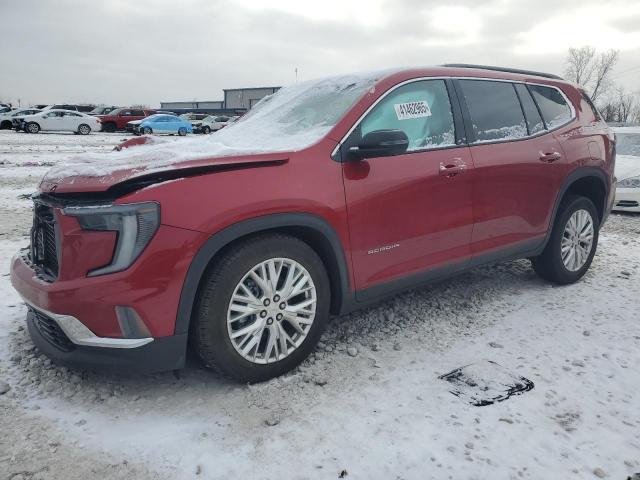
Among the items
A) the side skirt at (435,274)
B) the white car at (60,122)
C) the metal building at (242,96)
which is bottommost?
the side skirt at (435,274)

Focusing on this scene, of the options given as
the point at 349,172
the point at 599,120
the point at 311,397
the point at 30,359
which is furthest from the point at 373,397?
the point at 599,120

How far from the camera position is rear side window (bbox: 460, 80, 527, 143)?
373cm

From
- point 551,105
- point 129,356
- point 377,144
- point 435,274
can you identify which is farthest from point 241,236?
point 551,105

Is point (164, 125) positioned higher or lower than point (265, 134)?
higher

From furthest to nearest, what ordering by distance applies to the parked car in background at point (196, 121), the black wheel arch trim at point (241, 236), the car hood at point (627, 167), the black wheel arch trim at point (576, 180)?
the parked car in background at point (196, 121) < the car hood at point (627, 167) < the black wheel arch trim at point (576, 180) < the black wheel arch trim at point (241, 236)

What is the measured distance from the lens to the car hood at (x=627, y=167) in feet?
27.3

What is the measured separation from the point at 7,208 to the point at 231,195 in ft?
20.6

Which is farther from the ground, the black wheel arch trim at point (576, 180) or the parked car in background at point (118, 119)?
the parked car in background at point (118, 119)

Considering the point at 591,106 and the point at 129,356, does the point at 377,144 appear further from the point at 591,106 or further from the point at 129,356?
the point at 591,106

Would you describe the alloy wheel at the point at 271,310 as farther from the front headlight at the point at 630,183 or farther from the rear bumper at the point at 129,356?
the front headlight at the point at 630,183

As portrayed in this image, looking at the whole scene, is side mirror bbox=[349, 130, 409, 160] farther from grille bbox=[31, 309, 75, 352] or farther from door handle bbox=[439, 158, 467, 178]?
grille bbox=[31, 309, 75, 352]

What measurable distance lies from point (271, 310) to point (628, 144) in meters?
9.29

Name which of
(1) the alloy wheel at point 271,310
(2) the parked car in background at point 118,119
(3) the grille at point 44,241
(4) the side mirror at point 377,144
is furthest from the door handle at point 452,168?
Result: (2) the parked car in background at point 118,119

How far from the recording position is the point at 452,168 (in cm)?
344
